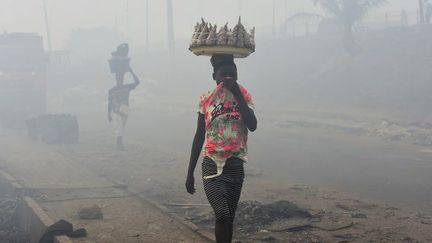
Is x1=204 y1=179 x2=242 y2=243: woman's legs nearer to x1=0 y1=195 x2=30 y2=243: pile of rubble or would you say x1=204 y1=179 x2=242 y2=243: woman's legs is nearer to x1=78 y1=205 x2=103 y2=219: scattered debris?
x1=78 y1=205 x2=103 y2=219: scattered debris

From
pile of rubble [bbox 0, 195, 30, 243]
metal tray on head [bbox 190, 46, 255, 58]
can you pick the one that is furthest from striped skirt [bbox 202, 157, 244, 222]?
pile of rubble [bbox 0, 195, 30, 243]

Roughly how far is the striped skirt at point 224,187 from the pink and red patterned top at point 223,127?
0.04m

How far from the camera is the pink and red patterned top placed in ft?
14.0

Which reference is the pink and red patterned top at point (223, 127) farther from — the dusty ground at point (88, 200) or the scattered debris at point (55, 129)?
the scattered debris at point (55, 129)

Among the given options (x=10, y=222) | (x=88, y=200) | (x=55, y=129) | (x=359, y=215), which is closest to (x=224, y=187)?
(x=359, y=215)

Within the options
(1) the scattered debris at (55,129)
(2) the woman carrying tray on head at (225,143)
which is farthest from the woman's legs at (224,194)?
(1) the scattered debris at (55,129)

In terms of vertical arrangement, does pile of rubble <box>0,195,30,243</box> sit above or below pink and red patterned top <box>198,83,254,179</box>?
below

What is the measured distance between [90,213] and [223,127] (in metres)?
3.17

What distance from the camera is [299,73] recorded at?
31.3 m

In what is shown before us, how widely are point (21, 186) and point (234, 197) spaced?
5.11m

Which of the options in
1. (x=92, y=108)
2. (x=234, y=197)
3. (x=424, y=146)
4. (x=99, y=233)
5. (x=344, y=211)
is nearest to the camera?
(x=234, y=197)

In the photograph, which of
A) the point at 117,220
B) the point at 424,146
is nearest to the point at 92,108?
the point at 424,146

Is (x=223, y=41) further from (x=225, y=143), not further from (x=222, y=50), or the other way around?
(x=225, y=143)

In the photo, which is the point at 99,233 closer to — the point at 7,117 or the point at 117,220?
the point at 117,220
